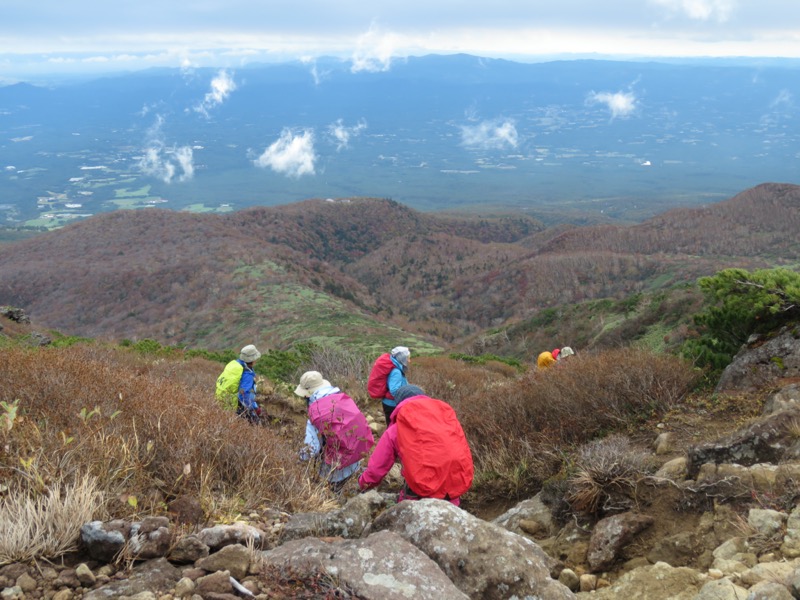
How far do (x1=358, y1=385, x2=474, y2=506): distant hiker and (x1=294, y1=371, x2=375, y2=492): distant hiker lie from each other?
3.12 feet

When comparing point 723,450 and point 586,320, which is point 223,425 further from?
point 586,320

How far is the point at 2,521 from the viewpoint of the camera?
2783 mm

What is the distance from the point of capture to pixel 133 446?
13.2 feet

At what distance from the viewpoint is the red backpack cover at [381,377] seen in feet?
22.5

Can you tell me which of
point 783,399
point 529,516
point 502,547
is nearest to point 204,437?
point 502,547

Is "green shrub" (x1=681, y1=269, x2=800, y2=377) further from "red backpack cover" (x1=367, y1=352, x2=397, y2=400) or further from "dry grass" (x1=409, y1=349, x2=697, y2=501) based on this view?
"red backpack cover" (x1=367, y1=352, x2=397, y2=400)

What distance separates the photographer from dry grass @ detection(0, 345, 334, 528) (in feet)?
11.5

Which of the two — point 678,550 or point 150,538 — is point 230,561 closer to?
point 150,538

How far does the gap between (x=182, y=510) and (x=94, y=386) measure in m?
2.30

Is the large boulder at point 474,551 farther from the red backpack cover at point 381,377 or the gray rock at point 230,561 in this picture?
the red backpack cover at point 381,377

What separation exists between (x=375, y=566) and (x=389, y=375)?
416 cm

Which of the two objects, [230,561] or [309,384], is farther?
[309,384]

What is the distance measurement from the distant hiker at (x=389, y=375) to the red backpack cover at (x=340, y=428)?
56.6 inches

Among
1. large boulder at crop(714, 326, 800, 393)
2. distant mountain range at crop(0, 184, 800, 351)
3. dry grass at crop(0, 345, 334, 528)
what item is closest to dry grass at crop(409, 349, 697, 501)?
large boulder at crop(714, 326, 800, 393)
